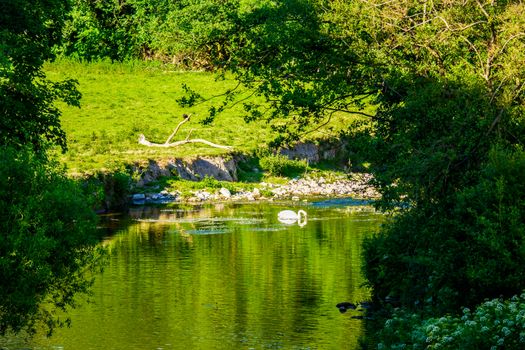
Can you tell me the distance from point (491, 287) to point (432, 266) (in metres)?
1.39

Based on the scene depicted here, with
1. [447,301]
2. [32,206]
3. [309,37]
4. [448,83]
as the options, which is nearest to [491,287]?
[447,301]

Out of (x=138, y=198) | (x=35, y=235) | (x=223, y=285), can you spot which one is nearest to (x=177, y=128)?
(x=138, y=198)

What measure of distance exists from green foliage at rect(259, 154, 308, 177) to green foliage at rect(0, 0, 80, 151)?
28747 millimetres

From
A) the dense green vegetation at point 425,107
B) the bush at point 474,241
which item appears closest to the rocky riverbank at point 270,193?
the dense green vegetation at point 425,107

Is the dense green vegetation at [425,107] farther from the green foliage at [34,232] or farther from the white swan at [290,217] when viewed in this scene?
the white swan at [290,217]

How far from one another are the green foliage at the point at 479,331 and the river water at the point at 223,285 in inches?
190

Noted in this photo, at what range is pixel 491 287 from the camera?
18.1 m

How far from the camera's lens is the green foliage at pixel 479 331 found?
14.3m

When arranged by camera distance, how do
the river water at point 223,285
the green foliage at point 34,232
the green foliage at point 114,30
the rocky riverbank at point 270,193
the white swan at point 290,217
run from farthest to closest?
1. the green foliage at point 114,30
2. the rocky riverbank at point 270,193
3. the white swan at point 290,217
4. the river water at point 223,285
5. the green foliage at point 34,232

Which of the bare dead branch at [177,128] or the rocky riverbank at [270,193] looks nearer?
the rocky riverbank at [270,193]

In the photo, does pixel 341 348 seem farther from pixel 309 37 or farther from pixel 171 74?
pixel 171 74

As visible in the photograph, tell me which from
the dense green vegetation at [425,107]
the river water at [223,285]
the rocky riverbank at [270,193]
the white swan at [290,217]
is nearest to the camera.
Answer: the dense green vegetation at [425,107]

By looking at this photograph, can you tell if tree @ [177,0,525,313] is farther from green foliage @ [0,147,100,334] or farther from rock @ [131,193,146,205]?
rock @ [131,193,146,205]

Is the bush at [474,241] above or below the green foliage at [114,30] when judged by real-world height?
below
